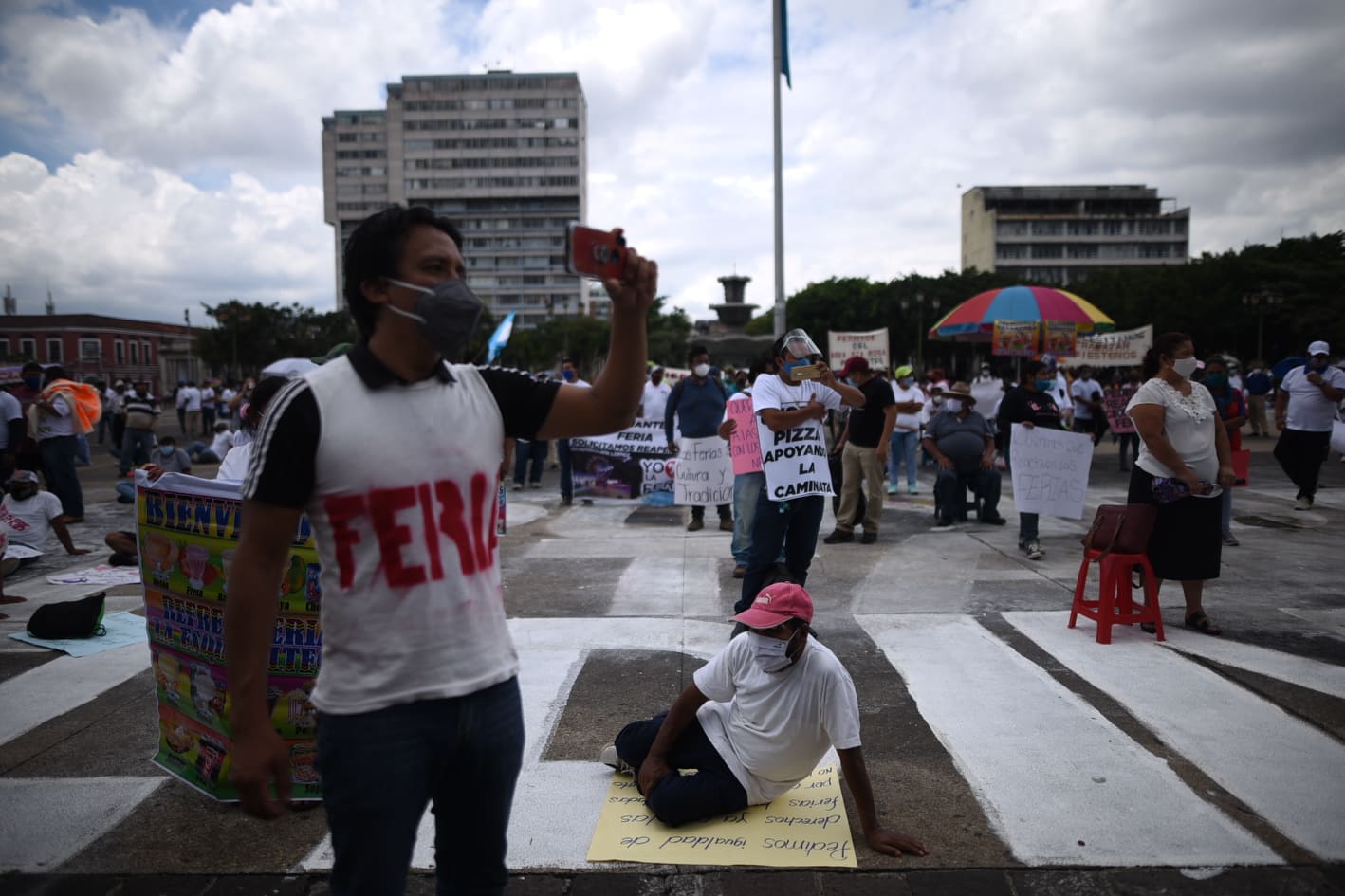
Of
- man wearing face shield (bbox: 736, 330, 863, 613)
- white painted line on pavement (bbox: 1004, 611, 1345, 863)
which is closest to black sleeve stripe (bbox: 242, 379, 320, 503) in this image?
white painted line on pavement (bbox: 1004, 611, 1345, 863)

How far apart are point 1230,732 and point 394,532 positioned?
401 cm

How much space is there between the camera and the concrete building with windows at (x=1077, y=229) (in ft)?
339

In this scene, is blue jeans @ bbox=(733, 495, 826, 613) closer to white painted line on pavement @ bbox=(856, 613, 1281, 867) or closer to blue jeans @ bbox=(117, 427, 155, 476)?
white painted line on pavement @ bbox=(856, 613, 1281, 867)

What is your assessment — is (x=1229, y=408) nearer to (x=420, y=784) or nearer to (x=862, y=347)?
(x=420, y=784)

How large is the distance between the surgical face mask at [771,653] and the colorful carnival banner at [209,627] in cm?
A: 159

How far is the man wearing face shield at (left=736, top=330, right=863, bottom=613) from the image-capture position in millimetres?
5734

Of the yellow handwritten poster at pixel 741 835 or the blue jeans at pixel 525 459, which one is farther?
the blue jeans at pixel 525 459

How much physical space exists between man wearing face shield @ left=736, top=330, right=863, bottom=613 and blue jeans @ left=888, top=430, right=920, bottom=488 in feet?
23.9

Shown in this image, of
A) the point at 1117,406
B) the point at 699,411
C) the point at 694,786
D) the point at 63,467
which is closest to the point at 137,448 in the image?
the point at 63,467

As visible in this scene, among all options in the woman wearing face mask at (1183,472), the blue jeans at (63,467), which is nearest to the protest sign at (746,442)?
the woman wearing face mask at (1183,472)

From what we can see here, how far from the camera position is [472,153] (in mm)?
136000

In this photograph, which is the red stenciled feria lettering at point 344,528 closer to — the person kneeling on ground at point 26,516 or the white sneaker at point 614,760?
the white sneaker at point 614,760

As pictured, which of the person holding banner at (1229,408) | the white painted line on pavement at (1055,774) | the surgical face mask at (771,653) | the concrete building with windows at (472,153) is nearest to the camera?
the white painted line on pavement at (1055,774)

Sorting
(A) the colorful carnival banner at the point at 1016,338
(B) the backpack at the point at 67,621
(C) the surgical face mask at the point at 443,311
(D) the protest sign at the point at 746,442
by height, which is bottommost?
(B) the backpack at the point at 67,621
